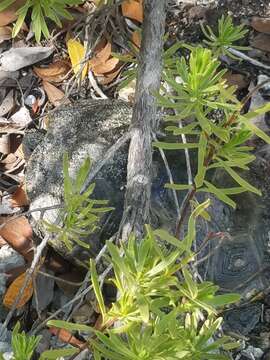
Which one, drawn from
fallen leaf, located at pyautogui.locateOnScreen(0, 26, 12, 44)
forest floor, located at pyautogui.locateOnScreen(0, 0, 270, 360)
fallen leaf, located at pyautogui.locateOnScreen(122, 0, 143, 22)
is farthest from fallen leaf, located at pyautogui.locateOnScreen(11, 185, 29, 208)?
fallen leaf, located at pyautogui.locateOnScreen(122, 0, 143, 22)

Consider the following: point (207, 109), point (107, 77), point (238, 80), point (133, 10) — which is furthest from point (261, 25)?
point (207, 109)

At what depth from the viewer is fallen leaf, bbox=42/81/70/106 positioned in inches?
70.8

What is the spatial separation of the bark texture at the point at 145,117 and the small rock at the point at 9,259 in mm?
643

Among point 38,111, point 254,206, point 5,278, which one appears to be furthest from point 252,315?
point 38,111

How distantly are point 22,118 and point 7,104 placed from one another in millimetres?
73

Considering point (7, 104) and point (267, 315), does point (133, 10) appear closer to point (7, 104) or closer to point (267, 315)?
point (7, 104)

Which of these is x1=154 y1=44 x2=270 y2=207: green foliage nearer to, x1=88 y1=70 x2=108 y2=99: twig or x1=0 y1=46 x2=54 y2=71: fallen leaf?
x1=88 y1=70 x2=108 y2=99: twig

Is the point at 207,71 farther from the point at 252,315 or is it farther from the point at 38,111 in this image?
the point at 38,111

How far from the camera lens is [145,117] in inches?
40.9

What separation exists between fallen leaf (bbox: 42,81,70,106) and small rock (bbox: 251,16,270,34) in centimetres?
64

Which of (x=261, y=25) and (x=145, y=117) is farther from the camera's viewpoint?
(x=261, y=25)

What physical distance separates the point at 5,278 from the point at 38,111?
549 millimetres

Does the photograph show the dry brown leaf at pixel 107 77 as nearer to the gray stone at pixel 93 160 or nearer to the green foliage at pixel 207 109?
the gray stone at pixel 93 160

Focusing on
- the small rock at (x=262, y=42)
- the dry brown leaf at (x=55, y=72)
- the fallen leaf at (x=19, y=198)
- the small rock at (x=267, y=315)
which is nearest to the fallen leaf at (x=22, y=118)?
the dry brown leaf at (x=55, y=72)
